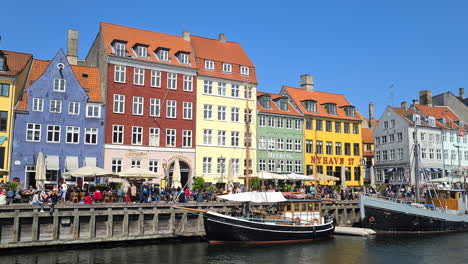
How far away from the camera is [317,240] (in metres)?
36.0

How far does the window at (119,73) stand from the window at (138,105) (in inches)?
87.1

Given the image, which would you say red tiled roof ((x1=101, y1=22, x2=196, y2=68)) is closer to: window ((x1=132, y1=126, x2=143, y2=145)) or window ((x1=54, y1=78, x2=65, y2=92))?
window ((x1=54, y1=78, x2=65, y2=92))

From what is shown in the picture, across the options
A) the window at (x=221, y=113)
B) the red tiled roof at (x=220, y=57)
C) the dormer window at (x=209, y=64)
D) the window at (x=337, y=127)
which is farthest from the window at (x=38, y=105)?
the window at (x=337, y=127)

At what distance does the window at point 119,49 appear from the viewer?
47219 millimetres

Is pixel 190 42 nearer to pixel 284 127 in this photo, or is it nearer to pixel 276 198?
pixel 284 127

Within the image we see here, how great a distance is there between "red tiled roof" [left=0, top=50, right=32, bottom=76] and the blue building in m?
0.93

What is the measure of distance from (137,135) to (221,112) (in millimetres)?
10148

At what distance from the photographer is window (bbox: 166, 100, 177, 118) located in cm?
4909

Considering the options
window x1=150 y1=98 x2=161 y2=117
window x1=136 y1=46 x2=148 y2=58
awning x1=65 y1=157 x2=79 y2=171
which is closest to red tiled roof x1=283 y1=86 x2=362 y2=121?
window x1=150 y1=98 x2=161 y2=117

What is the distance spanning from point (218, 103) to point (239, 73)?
15.7 ft

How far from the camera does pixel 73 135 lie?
145 ft

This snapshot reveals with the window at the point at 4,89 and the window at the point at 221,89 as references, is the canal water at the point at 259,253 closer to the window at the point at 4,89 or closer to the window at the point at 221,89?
the window at the point at 4,89

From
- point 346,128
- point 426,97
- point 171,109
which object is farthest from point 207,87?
point 426,97

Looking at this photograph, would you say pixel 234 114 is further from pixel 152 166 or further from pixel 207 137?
pixel 152 166
